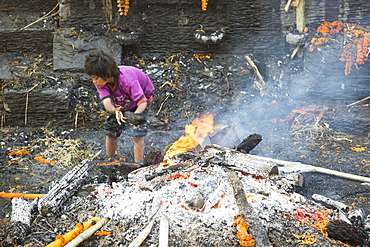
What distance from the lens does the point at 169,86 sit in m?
7.61

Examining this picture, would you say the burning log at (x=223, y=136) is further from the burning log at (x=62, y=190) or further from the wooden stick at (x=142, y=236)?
the wooden stick at (x=142, y=236)

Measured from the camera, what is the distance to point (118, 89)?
501 cm

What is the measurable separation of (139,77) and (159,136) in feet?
5.73

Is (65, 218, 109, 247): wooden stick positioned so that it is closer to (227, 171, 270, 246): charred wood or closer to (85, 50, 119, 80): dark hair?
(227, 171, 270, 246): charred wood

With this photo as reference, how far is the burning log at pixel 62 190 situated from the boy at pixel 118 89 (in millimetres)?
883

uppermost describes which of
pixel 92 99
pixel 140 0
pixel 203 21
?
pixel 140 0

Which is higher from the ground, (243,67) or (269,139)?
(243,67)

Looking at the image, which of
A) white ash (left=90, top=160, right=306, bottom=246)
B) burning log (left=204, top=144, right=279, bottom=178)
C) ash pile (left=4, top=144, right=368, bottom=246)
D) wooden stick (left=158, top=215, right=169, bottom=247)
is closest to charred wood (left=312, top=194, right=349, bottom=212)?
ash pile (left=4, top=144, right=368, bottom=246)

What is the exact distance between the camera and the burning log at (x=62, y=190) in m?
3.98

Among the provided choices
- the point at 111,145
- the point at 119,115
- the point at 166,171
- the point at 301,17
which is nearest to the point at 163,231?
the point at 166,171

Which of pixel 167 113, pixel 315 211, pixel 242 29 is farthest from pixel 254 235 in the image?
pixel 242 29

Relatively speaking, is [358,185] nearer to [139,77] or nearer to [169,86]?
[139,77]

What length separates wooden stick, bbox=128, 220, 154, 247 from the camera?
10.8 feet

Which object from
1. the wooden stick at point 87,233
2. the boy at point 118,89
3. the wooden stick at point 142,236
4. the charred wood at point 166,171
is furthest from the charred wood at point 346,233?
the boy at point 118,89
